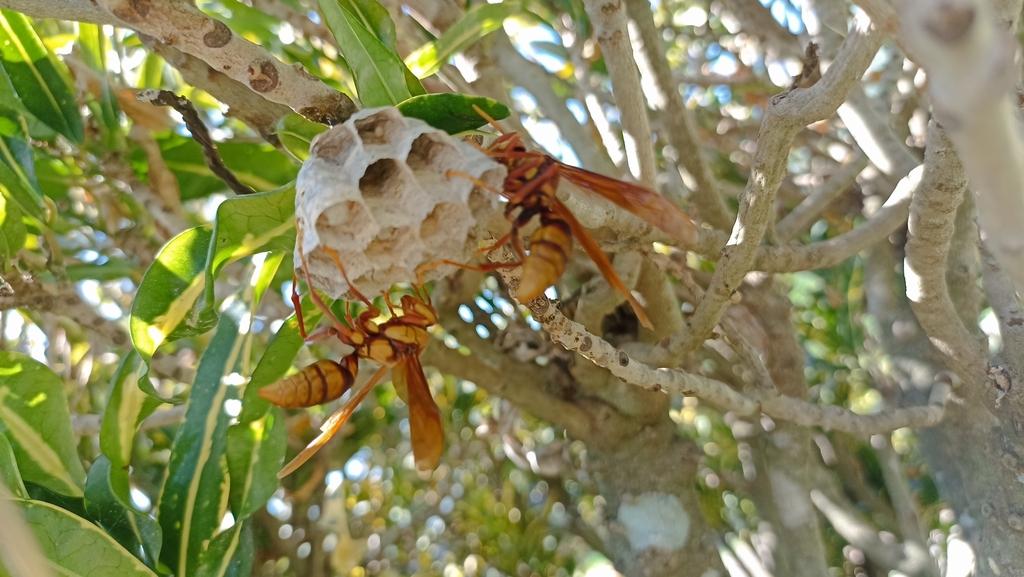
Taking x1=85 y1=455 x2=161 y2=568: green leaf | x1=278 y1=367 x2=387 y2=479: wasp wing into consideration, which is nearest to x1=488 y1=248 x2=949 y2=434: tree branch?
x1=278 y1=367 x2=387 y2=479: wasp wing

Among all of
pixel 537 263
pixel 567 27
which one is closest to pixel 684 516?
pixel 537 263

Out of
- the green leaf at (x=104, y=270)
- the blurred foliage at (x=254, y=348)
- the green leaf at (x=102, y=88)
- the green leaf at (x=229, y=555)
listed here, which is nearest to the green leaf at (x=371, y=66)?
the blurred foliage at (x=254, y=348)

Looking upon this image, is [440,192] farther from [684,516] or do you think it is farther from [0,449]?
[684,516]

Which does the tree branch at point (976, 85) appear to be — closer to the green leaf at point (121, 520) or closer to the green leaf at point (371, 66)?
the green leaf at point (371, 66)

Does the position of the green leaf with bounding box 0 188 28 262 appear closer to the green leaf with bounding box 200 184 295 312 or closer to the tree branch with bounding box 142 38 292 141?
the tree branch with bounding box 142 38 292 141

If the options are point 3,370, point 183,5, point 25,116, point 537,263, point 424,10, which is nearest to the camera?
point 537,263

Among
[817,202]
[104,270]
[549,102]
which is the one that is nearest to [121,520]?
[104,270]

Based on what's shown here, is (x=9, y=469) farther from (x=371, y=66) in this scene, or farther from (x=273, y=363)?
(x=371, y=66)
